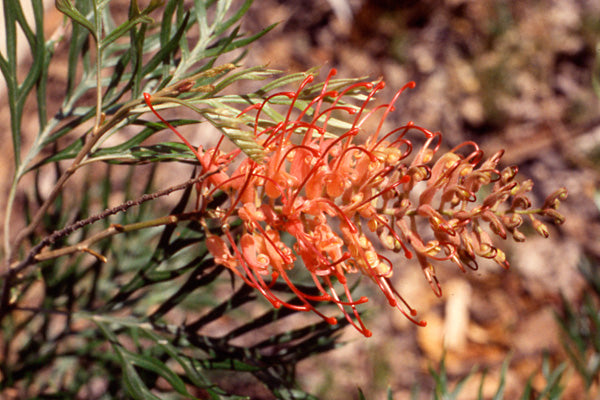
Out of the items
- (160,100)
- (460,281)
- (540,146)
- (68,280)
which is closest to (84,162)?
(160,100)

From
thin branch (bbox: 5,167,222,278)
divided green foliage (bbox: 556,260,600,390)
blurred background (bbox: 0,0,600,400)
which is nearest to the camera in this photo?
thin branch (bbox: 5,167,222,278)

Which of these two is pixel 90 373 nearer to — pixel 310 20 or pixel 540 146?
pixel 310 20

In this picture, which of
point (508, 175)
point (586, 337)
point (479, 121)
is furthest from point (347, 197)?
point (479, 121)

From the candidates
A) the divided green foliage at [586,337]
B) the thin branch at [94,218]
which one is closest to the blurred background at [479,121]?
the divided green foliage at [586,337]

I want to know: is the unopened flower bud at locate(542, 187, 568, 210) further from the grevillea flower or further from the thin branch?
the thin branch

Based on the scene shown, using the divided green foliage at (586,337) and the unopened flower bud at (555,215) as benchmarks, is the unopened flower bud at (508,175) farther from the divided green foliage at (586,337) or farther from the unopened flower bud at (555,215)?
→ the divided green foliage at (586,337)

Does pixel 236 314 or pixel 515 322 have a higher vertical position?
pixel 236 314

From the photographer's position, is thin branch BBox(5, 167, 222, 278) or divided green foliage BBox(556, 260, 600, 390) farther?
divided green foliage BBox(556, 260, 600, 390)

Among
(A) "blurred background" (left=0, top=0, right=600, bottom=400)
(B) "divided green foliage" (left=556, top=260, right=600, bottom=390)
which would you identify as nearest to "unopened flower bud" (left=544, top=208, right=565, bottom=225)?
(B) "divided green foliage" (left=556, top=260, right=600, bottom=390)
